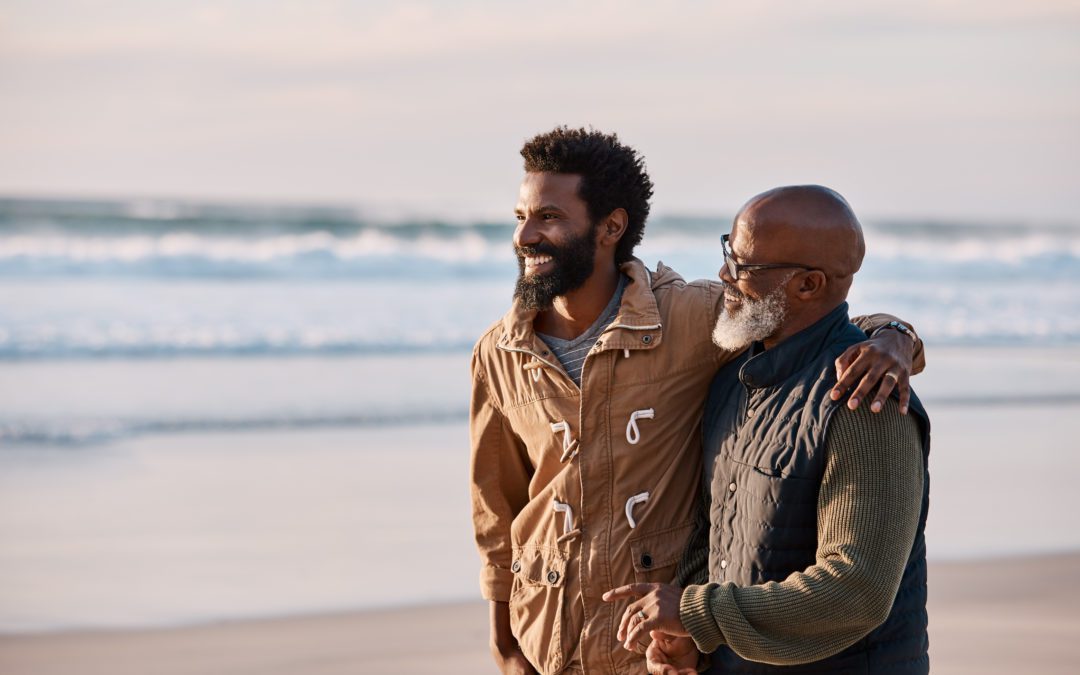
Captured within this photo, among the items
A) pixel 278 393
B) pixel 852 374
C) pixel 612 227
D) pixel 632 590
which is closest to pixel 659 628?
pixel 632 590

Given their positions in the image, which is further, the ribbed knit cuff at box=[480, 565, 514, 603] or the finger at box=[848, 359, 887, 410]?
the ribbed knit cuff at box=[480, 565, 514, 603]

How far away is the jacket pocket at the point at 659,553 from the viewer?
3.23m

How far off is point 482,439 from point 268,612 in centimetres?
301

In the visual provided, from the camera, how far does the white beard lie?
283 centimetres

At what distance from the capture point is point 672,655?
285 cm

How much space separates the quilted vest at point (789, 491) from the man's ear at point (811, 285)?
0.06 m

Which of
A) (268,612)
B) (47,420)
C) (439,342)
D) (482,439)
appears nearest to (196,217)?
(439,342)

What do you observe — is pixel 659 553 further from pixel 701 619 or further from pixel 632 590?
pixel 701 619

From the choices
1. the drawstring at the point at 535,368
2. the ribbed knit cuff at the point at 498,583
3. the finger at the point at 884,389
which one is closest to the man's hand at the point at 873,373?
the finger at the point at 884,389

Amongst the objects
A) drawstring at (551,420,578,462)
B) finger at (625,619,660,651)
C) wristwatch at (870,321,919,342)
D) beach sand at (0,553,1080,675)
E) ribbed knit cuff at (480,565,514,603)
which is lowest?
beach sand at (0,553,1080,675)

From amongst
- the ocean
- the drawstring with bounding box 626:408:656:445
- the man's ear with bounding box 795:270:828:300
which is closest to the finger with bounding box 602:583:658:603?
the drawstring with bounding box 626:408:656:445

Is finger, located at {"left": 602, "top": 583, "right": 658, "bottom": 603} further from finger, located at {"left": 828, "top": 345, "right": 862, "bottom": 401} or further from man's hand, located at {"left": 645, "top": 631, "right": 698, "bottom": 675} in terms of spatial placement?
finger, located at {"left": 828, "top": 345, "right": 862, "bottom": 401}

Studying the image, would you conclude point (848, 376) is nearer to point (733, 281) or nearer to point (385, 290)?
point (733, 281)

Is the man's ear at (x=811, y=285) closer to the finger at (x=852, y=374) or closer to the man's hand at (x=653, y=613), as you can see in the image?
the finger at (x=852, y=374)
